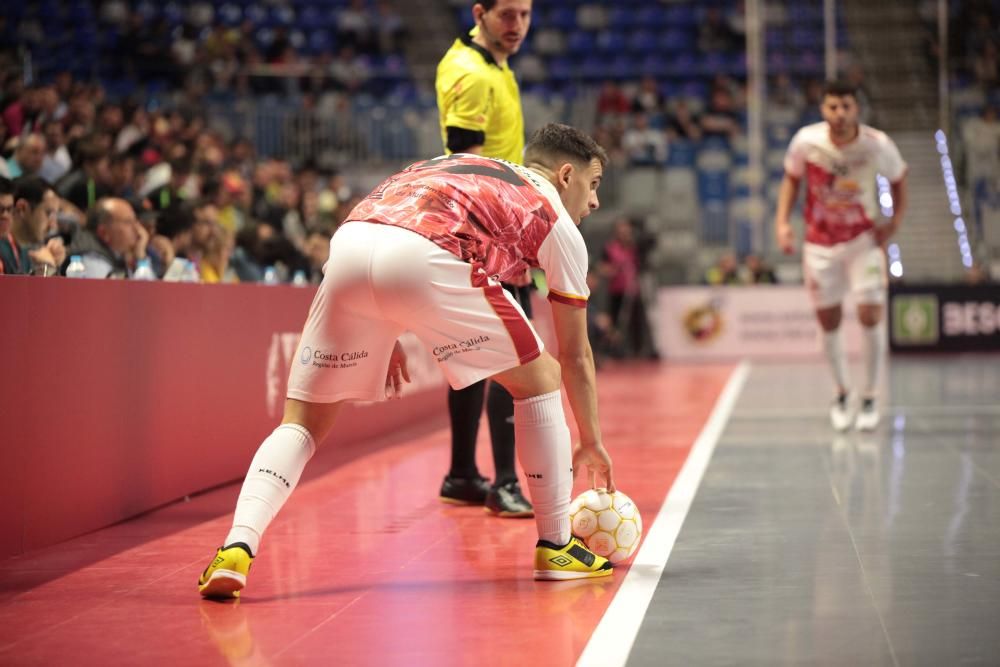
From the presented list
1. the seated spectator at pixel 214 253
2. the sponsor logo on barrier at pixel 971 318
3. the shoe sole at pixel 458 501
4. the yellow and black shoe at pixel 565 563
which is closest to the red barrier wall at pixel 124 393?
the seated spectator at pixel 214 253

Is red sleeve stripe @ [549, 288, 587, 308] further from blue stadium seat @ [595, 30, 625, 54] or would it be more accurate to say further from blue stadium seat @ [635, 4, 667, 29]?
blue stadium seat @ [635, 4, 667, 29]

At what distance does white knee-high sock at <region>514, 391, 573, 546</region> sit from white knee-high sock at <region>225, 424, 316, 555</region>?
2.22 ft

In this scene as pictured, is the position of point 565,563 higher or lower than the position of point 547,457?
lower

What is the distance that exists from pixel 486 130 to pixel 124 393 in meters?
1.88

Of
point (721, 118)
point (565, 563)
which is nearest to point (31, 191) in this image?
point (565, 563)

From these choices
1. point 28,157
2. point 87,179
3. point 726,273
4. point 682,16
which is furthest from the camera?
point 682,16

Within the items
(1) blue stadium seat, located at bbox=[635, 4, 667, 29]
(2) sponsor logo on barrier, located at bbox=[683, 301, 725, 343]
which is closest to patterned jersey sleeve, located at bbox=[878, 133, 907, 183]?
(2) sponsor logo on barrier, located at bbox=[683, 301, 725, 343]

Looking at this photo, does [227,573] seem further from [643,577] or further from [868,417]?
[868,417]

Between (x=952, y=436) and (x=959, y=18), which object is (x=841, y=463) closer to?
(x=952, y=436)

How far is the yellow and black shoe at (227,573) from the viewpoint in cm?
386

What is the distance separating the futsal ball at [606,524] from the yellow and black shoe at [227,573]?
1111mm

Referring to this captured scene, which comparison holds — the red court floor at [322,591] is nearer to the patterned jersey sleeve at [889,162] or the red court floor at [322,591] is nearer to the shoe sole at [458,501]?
the shoe sole at [458,501]

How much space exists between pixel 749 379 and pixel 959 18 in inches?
449

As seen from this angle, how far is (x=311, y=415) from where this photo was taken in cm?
412
